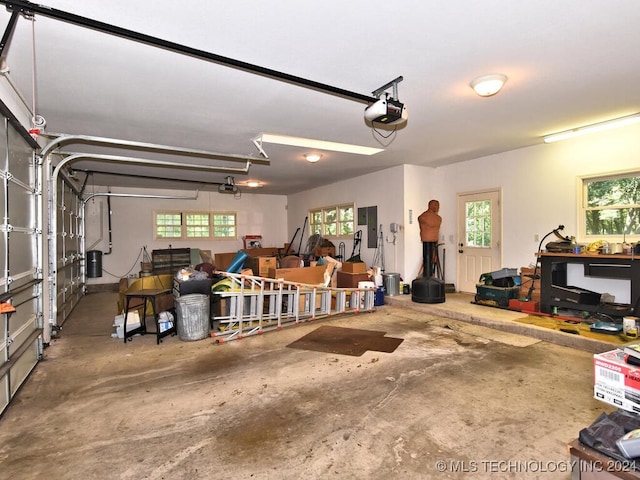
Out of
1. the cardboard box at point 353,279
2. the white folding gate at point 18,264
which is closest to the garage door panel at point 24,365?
the white folding gate at point 18,264

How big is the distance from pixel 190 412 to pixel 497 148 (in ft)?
21.3

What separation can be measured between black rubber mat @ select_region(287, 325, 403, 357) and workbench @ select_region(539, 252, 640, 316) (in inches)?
103

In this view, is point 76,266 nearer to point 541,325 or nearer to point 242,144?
point 242,144

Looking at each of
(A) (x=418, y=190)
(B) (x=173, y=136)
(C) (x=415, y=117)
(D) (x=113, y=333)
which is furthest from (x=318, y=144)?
(D) (x=113, y=333)

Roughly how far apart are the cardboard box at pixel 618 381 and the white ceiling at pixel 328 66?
2297mm

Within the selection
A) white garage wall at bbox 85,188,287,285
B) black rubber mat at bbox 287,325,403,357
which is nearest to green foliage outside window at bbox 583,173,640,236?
black rubber mat at bbox 287,325,403,357

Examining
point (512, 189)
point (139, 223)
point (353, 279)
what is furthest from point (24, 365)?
point (512, 189)

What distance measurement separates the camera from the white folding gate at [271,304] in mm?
4988

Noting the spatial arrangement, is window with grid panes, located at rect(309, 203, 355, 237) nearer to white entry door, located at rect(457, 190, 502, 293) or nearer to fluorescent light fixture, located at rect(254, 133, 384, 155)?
white entry door, located at rect(457, 190, 502, 293)

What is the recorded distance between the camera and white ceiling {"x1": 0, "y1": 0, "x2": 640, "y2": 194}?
2.41 m

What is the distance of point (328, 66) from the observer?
3.15m

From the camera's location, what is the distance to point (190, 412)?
2.88 meters

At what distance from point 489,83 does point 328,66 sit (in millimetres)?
1629

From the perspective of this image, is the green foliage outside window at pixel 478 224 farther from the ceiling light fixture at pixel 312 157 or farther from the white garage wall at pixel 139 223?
the white garage wall at pixel 139 223
